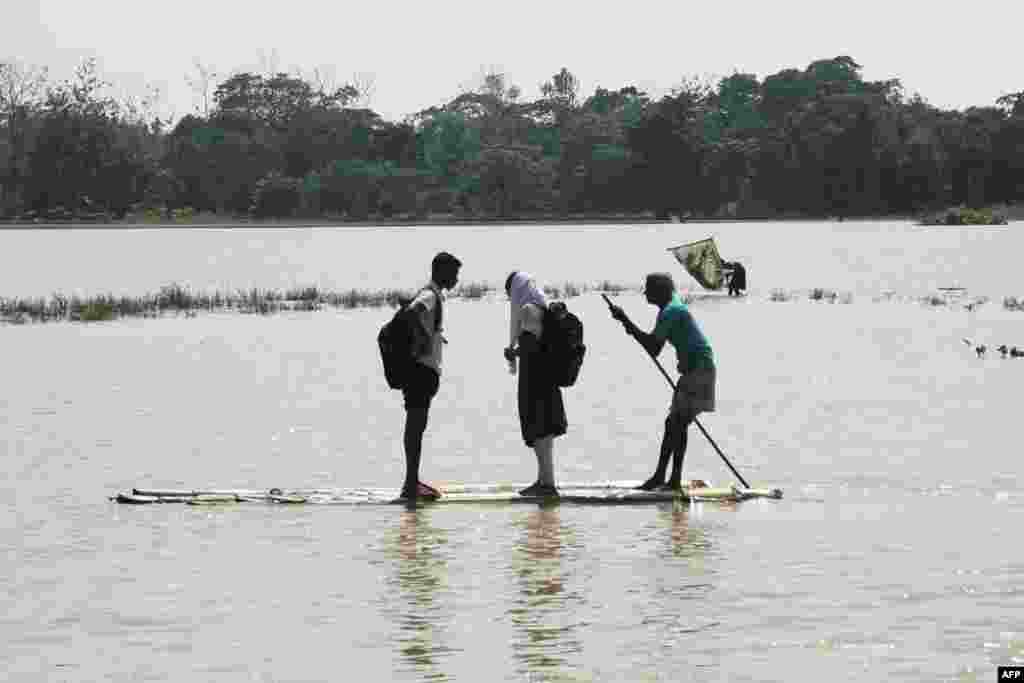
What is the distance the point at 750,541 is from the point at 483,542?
192 centimetres

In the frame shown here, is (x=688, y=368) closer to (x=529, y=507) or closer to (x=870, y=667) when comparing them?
(x=529, y=507)

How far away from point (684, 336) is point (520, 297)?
1315 millimetres

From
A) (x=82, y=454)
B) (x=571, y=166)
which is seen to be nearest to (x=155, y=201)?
(x=571, y=166)

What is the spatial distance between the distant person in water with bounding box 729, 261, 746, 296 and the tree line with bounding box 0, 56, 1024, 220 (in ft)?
333

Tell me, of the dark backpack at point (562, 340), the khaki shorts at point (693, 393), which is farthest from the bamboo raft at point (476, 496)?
the dark backpack at point (562, 340)

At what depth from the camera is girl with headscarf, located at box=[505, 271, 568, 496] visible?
1503 cm

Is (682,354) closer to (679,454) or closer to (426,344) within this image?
(679,454)

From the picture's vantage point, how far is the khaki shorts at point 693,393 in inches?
595

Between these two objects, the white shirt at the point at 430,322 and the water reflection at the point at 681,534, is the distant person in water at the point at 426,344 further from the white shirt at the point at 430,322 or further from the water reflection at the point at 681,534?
the water reflection at the point at 681,534

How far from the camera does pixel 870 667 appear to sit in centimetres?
982

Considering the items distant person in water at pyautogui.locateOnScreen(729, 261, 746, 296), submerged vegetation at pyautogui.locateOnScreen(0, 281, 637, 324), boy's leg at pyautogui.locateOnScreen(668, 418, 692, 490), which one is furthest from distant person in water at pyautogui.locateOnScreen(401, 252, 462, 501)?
distant person in water at pyautogui.locateOnScreen(729, 261, 746, 296)

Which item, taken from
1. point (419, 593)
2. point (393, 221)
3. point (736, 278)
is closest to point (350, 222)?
point (393, 221)

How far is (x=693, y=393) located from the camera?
15.1 m

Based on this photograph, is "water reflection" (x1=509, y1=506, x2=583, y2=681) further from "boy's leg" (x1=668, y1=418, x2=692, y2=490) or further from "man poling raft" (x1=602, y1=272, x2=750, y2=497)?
"man poling raft" (x1=602, y1=272, x2=750, y2=497)
